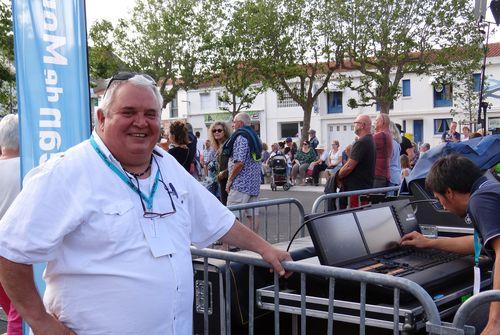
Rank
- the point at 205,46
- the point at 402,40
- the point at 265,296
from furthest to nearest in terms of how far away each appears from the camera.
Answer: the point at 205,46, the point at 402,40, the point at 265,296

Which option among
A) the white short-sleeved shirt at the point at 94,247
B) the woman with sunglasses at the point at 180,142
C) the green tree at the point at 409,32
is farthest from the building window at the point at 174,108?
the white short-sleeved shirt at the point at 94,247

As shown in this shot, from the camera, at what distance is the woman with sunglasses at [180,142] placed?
23.3 ft

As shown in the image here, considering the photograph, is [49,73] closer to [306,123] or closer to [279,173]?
[279,173]

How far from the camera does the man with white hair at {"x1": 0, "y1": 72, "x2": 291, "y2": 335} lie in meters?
1.87

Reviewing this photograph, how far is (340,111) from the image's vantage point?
45.4 meters

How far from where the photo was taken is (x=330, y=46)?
2758cm

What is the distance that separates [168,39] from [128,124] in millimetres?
30277

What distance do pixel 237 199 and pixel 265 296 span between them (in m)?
3.97

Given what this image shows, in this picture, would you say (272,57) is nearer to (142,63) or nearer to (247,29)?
(247,29)

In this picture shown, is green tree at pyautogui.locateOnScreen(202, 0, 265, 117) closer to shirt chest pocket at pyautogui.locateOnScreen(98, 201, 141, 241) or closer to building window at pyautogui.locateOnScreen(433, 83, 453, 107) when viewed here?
building window at pyautogui.locateOnScreen(433, 83, 453, 107)

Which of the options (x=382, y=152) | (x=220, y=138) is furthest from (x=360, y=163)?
(x=220, y=138)

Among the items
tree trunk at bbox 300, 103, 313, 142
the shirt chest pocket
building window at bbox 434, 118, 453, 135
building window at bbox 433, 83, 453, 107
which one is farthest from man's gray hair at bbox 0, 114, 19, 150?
building window at bbox 434, 118, 453, 135

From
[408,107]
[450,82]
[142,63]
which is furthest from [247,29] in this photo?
[408,107]

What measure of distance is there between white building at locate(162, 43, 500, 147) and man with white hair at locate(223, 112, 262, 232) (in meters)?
31.5
